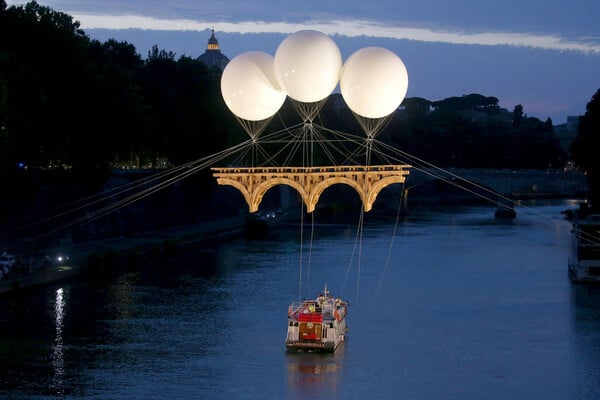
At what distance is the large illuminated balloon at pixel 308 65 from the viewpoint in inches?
868

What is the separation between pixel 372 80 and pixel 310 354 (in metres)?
15.1

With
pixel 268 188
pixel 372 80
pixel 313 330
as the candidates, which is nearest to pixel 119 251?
pixel 313 330

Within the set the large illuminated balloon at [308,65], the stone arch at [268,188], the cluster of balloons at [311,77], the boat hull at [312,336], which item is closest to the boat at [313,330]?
the boat hull at [312,336]

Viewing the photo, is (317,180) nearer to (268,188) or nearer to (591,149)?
(268,188)

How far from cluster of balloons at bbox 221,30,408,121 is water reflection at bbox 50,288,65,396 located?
12.0 m

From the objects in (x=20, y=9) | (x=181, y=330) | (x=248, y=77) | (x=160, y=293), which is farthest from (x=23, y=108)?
(x=248, y=77)

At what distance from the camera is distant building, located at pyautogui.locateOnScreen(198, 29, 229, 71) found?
172 metres

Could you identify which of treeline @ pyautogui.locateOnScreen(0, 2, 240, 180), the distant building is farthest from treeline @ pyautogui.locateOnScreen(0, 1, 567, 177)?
the distant building

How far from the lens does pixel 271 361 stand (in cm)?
3500

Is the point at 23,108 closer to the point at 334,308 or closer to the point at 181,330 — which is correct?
the point at 181,330

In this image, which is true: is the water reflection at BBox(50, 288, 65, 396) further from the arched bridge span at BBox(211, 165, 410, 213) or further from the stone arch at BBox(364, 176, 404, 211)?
the stone arch at BBox(364, 176, 404, 211)

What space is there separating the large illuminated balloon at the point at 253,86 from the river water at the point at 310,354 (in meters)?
10.5

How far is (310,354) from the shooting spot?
36000 mm

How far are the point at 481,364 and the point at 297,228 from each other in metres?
43.2
